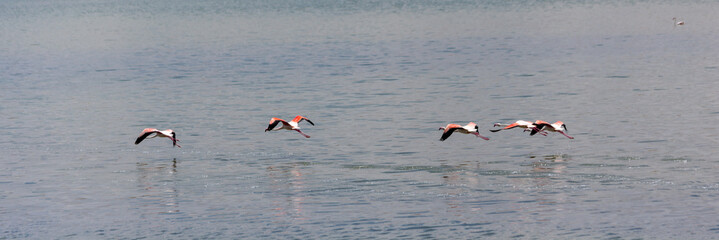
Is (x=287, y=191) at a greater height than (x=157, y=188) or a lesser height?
lesser

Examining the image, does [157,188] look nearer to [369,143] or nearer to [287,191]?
[287,191]

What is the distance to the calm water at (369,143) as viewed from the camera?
25047 mm

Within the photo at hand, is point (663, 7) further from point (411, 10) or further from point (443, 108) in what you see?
point (443, 108)

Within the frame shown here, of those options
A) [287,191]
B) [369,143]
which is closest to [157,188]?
[287,191]

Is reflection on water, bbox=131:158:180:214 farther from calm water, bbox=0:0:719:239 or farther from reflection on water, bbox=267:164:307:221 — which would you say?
reflection on water, bbox=267:164:307:221

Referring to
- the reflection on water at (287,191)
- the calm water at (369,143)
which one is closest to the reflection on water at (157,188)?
the calm water at (369,143)

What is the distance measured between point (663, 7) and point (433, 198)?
373ft

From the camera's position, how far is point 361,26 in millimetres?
114562

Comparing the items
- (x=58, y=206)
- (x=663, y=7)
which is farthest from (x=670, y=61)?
(x=663, y=7)

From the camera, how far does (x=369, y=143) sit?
117 feet

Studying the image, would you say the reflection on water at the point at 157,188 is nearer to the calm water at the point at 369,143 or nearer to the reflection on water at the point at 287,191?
the calm water at the point at 369,143

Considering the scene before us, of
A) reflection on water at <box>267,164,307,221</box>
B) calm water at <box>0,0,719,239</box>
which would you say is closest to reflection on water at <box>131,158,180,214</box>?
calm water at <box>0,0,719,239</box>

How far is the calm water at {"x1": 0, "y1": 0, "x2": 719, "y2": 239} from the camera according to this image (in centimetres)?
2505

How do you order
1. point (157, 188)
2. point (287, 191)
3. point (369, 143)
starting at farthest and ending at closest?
point (369, 143), point (157, 188), point (287, 191)
